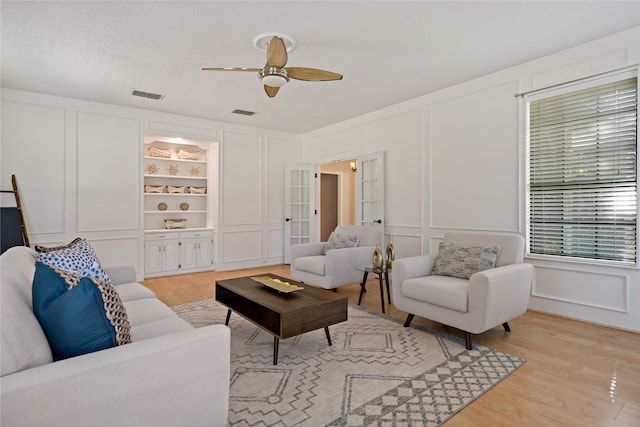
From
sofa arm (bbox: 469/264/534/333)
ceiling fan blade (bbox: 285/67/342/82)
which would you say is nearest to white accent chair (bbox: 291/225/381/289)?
sofa arm (bbox: 469/264/534/333)

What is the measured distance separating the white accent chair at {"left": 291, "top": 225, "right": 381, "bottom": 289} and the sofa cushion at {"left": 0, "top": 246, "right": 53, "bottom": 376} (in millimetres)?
3006

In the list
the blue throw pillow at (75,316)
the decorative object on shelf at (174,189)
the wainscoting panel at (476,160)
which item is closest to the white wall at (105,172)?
the decorative object on shelf at (174,189)

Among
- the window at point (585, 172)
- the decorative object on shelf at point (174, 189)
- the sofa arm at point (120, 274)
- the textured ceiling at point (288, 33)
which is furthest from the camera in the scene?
the decorative object on shelf at point (174, 189)

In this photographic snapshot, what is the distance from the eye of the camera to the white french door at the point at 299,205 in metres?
6.80

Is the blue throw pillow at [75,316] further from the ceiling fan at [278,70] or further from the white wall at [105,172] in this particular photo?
the white wall at [105,172]

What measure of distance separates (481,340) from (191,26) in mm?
3601

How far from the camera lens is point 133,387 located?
117 cm

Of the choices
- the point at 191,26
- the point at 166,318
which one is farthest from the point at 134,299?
the point at 191,26

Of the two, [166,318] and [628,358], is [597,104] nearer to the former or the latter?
[628,358]

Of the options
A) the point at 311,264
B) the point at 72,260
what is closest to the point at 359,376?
the point at 72,260

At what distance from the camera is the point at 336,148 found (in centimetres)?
622

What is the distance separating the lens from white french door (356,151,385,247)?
524 cm

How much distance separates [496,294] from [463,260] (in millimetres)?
570

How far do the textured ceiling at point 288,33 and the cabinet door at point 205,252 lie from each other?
8.35 feet
